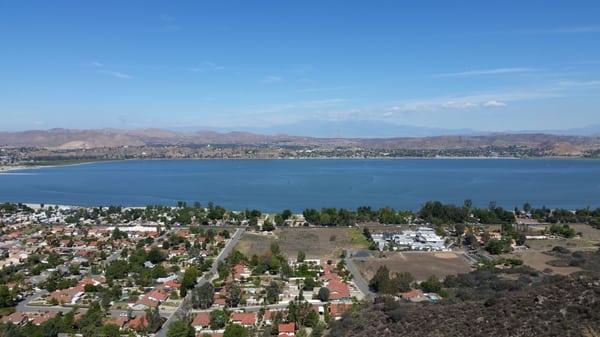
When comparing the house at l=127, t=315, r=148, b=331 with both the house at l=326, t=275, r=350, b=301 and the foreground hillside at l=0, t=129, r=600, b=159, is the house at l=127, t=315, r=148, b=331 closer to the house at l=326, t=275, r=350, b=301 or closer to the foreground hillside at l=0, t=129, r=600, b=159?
the house at l=326, t=275, r=350, b=301

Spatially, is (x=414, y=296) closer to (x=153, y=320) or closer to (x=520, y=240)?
(x=153, y=320)

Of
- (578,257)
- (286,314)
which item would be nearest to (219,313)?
(286,314)

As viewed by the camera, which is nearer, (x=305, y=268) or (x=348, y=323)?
(x=348, y=323)

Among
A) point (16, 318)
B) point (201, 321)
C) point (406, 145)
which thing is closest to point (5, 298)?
point (16, 318)

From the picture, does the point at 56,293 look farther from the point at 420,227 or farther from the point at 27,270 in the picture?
the point at 420,227

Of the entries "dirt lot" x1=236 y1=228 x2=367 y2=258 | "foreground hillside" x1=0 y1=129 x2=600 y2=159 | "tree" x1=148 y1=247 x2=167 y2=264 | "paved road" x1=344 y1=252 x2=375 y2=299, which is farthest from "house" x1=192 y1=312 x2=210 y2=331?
"foreground hillside" x1=0 y1=129 x2=600 y2=159

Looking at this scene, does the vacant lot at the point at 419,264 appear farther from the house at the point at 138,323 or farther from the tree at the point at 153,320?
the house at the point at 138,323
